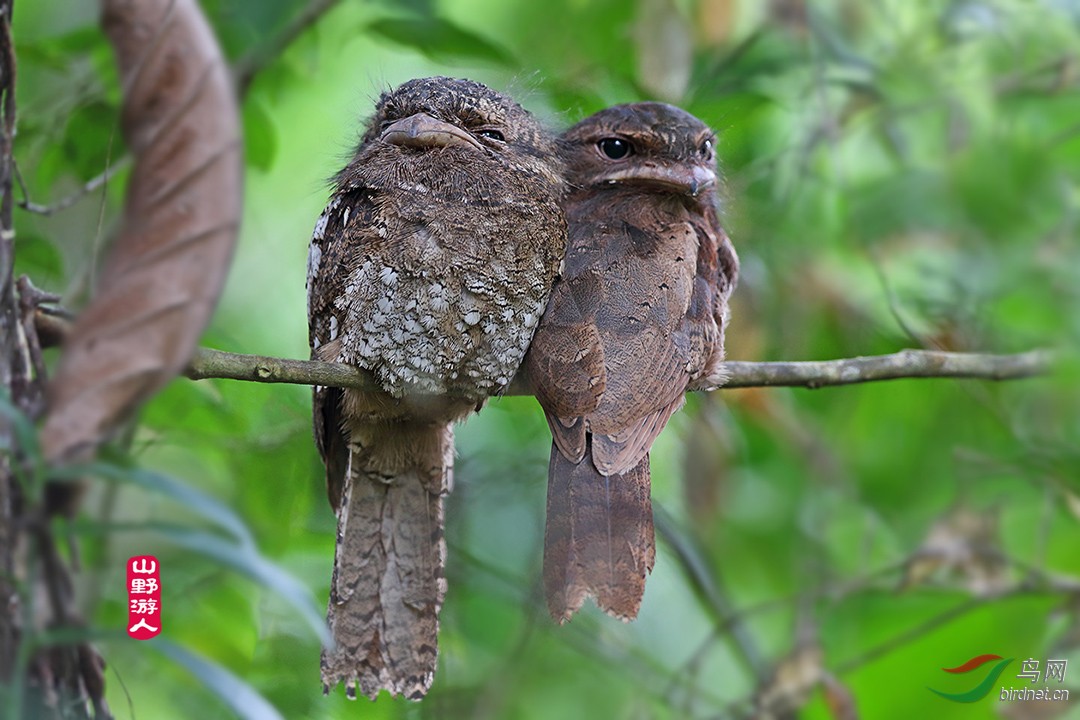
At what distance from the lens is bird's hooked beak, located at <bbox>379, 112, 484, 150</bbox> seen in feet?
7.75

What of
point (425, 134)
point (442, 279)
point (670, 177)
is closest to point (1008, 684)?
point (670, 177)

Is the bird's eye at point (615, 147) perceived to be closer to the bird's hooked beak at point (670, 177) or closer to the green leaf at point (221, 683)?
the bird's hooked beak at point (670, 177)

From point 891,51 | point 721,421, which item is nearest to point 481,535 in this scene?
point 721,421

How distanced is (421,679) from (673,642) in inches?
75.8

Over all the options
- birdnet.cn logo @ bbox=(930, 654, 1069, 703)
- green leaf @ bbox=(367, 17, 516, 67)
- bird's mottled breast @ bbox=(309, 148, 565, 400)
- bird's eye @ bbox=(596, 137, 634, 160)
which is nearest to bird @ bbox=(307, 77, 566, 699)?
bird's mottled breast @ bbox=(309, 148, 565, 400)

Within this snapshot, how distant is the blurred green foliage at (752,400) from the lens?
2754 millimetres

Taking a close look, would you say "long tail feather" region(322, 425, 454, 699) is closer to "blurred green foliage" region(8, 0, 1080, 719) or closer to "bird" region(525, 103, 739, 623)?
"blurred green foliage" region(8, 0, 1080, 719)

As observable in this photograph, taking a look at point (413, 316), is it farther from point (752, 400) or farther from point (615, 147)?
point (752, 400)

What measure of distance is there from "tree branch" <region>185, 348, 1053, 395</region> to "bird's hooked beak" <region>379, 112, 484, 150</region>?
1.79 feet

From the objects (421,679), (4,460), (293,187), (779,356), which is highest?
(293,187)

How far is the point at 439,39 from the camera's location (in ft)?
9.13

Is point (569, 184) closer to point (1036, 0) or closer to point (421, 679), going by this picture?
point (421, 679)

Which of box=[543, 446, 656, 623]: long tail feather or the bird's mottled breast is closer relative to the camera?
box=[543, 446, 656, 623]: long tail feather

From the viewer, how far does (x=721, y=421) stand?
3.67 meters
